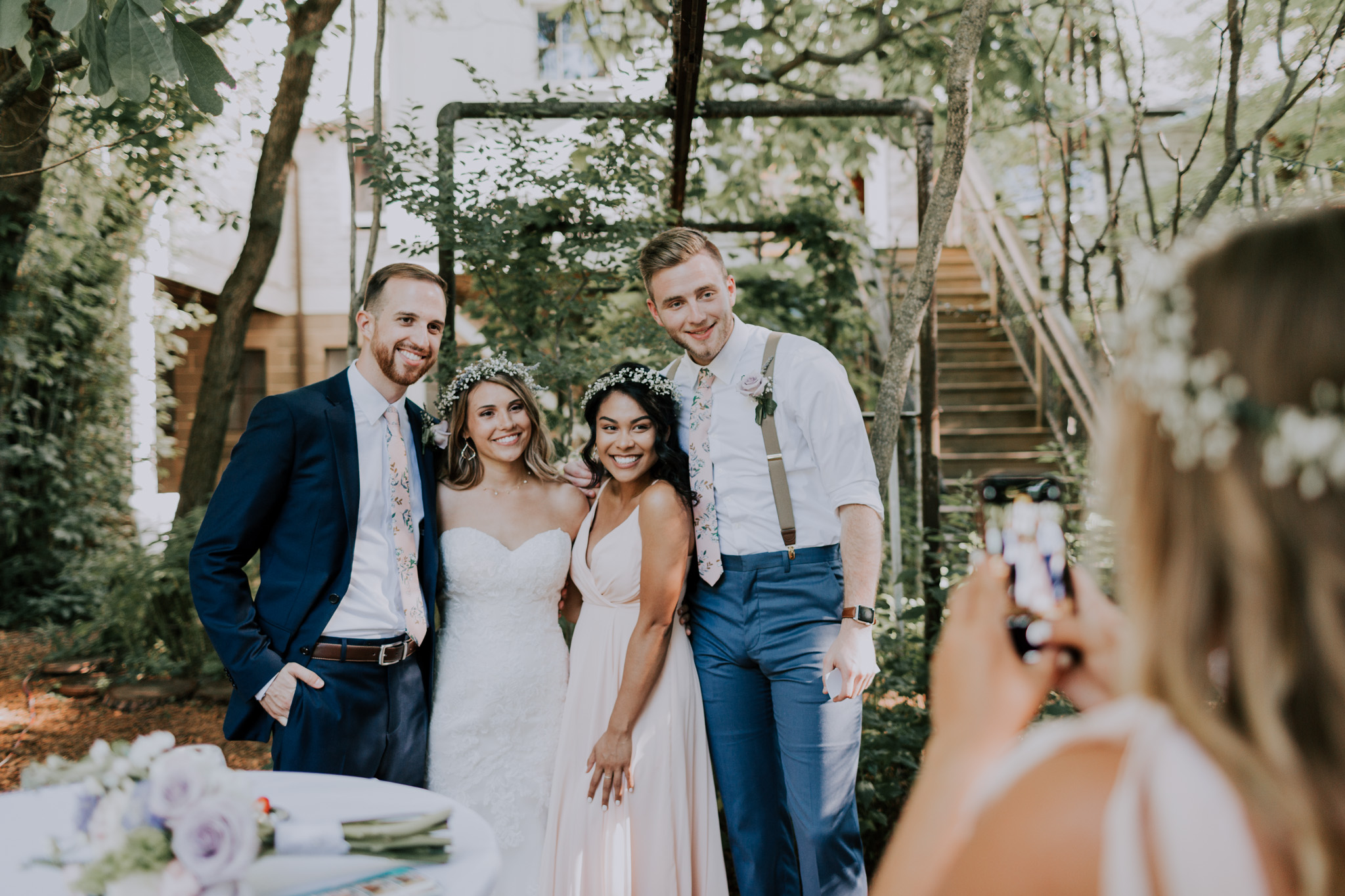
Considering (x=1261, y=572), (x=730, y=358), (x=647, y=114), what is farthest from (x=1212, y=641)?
(x=647, y=114)

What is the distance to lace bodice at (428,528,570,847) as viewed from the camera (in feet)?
8.70

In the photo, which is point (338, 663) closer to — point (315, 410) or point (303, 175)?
point (315, 410)

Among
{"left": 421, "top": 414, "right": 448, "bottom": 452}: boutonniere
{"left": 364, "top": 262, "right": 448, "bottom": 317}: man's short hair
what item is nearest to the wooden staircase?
{"left": 421, "top": 414, "right": 448, "bottom": 452}: boutonniere

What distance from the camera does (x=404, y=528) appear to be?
8.57ft

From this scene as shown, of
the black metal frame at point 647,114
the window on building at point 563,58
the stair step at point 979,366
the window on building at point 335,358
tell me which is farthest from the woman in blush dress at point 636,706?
the window on building at point 335,358

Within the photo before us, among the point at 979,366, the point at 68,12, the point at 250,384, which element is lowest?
the point at 979,366

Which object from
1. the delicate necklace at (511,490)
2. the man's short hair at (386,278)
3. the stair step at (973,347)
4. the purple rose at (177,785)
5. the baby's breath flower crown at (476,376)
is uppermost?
the stair step at (973,347)

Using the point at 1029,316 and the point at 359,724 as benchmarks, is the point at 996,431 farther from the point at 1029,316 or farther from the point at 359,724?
the point at 359,724

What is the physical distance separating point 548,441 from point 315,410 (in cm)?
81

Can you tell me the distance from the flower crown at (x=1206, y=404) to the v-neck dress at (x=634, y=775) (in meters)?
1.91

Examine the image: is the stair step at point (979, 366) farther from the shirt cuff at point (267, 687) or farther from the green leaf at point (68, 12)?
the green leaf at point (68, 12)

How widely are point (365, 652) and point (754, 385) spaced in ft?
4.44

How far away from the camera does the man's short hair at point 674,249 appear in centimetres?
268

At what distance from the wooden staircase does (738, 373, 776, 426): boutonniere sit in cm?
340
